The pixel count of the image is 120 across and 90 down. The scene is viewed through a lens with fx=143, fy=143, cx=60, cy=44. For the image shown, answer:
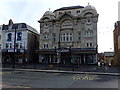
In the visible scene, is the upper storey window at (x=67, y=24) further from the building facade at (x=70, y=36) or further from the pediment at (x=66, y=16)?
the pediment at (x=66, y=16)

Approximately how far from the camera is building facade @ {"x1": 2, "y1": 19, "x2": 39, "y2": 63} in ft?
142

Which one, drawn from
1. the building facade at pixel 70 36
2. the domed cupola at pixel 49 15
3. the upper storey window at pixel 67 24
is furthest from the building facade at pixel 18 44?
the upper storey window at pixel 67 24

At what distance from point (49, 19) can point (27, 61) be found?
14211 millimetres

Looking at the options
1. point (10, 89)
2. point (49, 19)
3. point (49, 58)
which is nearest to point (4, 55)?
point (49, 58)

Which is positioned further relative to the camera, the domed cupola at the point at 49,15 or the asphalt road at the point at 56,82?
the domed cupola at the point at 49,15

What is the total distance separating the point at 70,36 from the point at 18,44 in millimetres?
16665

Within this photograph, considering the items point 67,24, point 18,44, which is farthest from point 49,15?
point 18,44

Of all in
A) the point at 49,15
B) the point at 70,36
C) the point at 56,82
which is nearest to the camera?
the point at 56,82

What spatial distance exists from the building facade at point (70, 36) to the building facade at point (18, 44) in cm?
480

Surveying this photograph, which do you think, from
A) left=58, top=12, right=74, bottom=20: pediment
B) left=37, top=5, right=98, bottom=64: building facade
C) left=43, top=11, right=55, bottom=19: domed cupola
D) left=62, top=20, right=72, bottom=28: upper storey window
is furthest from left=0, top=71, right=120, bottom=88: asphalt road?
left=43, top=11, right=55, bottom=19: domed cupola

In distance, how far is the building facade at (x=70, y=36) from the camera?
37.9 m

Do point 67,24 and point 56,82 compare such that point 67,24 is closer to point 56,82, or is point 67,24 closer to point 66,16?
point 66,16

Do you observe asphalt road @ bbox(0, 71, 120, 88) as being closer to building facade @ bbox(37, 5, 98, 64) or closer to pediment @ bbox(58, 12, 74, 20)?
building facade @ bbox(37, 5, 98, 64)

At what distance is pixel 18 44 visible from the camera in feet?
146
